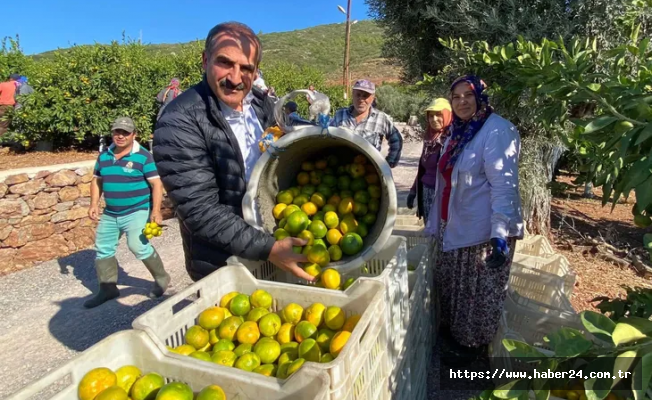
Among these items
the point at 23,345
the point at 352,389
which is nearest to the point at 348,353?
the point at 352,389

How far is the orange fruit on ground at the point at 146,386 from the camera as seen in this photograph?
132 cm

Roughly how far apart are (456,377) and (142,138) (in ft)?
26.2

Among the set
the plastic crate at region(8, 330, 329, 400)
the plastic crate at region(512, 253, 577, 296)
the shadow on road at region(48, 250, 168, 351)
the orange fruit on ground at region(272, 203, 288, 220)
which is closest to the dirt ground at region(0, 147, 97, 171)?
the shadow on road at region(48, 250, 168, 351)

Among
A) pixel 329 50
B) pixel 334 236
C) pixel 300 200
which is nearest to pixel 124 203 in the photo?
pixel 300 200

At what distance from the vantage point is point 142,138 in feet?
28.5

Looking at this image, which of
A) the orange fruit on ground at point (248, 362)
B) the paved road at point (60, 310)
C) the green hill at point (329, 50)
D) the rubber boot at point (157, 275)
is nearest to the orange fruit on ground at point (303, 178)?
the orange fruit on ground at point (248, 362)

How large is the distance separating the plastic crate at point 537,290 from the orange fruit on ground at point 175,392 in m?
2.45

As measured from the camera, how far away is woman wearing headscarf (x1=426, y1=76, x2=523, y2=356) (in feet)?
7.88

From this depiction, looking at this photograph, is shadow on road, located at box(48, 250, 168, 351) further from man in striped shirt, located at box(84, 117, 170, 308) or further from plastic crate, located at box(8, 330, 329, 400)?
plastic crate, located at box(8, 330, 329, 400)

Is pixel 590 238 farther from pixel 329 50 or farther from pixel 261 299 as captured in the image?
pixel 329 50

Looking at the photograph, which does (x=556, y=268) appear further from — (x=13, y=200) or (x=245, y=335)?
(x=13, y=200)

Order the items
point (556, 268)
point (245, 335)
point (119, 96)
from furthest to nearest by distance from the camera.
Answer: point (119, 96) < point (556, 268) < point (245, 335)

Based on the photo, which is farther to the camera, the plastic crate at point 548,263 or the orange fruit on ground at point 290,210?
the plastic crate at point 548,263

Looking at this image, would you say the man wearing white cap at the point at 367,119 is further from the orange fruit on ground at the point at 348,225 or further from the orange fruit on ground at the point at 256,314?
the orange fruit on ground at the point at 256,314
